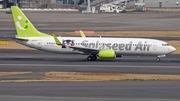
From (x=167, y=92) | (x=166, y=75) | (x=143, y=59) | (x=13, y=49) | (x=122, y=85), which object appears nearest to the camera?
(x=167, y=92)

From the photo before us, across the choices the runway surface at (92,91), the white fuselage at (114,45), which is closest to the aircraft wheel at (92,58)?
Answer: the white fuselage at (114,45)

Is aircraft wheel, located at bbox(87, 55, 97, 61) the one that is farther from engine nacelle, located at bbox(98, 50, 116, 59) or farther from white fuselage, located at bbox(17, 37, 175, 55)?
engine nacelle, located at bbox(98, 50, 116, 59)

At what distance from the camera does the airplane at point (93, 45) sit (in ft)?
190

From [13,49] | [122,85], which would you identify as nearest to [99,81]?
[122,85]

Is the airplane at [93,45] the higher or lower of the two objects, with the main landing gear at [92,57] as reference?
higher

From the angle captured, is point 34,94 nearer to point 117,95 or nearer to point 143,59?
point 117,95

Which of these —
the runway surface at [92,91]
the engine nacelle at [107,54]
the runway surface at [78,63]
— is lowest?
the runway surface at [78,63]

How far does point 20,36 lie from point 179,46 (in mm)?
24154

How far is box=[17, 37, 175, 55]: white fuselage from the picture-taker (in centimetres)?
5800

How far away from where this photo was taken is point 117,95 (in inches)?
1310

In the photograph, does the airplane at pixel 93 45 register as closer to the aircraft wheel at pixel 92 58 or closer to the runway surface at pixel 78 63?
the aircraft wheel at pixel 92 58

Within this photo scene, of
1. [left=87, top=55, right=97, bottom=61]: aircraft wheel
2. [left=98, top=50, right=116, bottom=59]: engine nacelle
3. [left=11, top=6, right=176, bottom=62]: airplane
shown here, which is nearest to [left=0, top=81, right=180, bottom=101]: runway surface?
[left=98, top=50, right=116, bottom=59]: engine nacelle

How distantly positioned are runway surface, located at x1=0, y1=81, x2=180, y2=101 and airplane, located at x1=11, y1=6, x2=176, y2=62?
58.8 feet

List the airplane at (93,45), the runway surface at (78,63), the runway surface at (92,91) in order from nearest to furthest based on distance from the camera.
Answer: the runway surface at (92,91) → the runway surface at (78,63) → the airplane at (93,45)
